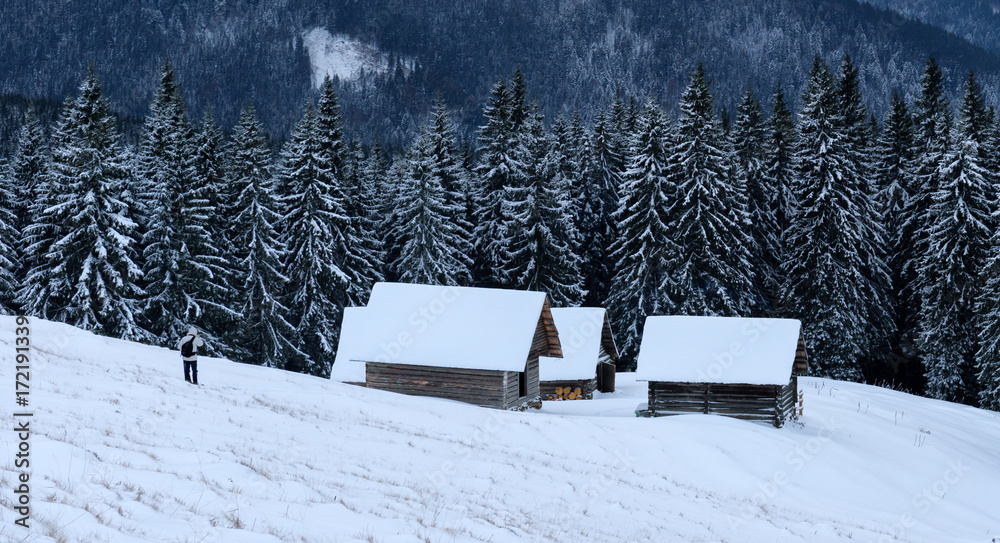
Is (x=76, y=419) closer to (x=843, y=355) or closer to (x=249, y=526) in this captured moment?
(x=249, y=526)

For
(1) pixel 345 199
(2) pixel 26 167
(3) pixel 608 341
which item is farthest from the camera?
(2) pixel 26 167

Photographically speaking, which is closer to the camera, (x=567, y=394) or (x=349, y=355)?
(x=349, y=355)

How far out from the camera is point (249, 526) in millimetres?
9945

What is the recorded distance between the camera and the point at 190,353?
2184 centimetres

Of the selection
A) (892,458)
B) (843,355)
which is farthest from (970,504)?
(843,355)

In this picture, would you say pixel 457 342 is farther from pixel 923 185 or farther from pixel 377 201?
pixel 923 185

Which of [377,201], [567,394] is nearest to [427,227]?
[377,201]

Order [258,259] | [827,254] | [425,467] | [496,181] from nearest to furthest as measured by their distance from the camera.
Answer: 1. [425,467]
2. [258,259]
3. [827,254]
4. [496,181]

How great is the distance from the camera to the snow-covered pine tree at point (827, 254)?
46688mm

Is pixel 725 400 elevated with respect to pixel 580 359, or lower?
lower

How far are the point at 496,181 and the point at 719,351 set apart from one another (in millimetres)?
22412

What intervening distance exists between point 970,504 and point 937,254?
23.3 meters

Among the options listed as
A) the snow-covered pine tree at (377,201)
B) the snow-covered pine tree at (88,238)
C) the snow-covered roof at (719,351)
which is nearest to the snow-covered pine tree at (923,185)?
the snow-covered roof at (719,351)

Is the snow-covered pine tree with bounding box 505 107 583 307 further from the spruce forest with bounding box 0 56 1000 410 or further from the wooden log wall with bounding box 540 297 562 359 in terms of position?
the wooden log wall with bounding box 540 297 562 359
